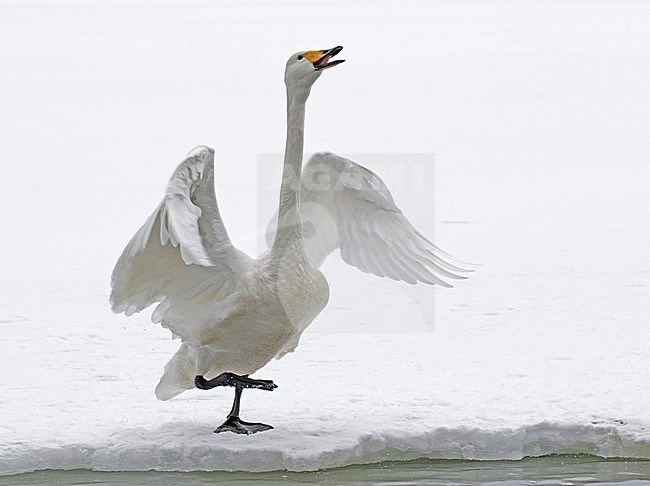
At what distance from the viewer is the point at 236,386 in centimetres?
618

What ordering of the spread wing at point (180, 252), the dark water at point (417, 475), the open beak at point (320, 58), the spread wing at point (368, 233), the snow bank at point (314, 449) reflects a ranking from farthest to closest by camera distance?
1. the spread wing at point (368, 233)
2. the open beak at point (320, 58)
3. the snow bank at point (314, 449)
4. the dark water at point (417, 475)
5. the spread wing at point (180, 252)

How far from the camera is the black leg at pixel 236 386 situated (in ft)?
20.0

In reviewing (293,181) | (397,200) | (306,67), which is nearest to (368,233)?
(293,181)

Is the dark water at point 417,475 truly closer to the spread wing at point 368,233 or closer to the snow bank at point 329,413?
the snow bank at point 329,413

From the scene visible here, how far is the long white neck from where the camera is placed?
19.6 feet

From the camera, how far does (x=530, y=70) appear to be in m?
25.6

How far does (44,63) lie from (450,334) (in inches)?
756

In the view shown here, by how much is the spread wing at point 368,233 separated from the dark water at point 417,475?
4.00ft

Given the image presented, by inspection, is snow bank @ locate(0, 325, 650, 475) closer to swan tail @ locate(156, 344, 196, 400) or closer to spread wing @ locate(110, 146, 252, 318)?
swan tail @ locate(156, 344, 196, 400)

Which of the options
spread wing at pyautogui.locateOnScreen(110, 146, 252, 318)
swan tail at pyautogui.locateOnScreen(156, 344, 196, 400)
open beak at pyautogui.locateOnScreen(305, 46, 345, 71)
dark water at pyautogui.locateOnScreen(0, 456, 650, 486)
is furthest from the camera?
swan tail at pyautogui.locateOnScreen(156, 344, 196, 400)

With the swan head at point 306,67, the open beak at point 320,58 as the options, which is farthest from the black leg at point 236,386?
the open beak at point 320,58

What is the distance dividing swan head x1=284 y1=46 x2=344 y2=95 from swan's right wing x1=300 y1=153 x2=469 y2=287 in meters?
0.77

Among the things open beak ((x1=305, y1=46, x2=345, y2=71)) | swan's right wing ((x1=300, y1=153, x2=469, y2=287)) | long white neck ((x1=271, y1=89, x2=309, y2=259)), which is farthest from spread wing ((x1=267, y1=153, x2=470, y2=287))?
open beak ((x1=305, y1=46, x2=345, y2=71))

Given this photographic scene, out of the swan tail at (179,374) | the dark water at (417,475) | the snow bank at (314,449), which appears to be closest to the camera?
the dark water at (417,475)
